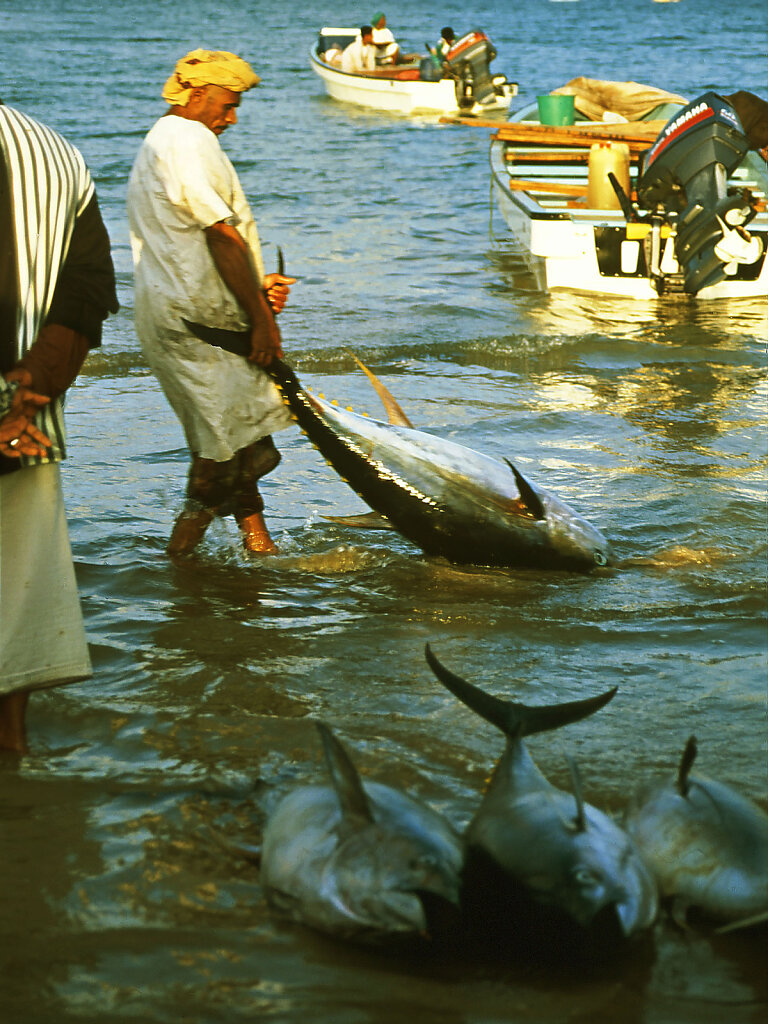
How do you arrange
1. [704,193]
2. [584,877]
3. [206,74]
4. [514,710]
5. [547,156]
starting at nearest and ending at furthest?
[584,877], [514,710], [206,74], [704,193], [547,156]

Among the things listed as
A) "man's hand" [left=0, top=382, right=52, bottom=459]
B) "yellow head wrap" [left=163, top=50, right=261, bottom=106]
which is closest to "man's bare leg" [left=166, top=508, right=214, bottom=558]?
"yellow head wrap" [left=163, top=50, right=261, bottom=106]

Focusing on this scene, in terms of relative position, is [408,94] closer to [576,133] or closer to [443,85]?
[443,85]

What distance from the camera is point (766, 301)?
1056 centimetres

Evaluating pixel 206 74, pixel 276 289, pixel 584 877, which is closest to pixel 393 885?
pixel 584 877

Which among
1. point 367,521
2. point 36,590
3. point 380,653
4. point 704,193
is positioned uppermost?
point 704,193

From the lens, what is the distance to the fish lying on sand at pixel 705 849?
253cm

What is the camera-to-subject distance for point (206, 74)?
4.57 meters

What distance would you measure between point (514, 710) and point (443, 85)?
27.4m

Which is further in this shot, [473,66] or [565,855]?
[473,66]

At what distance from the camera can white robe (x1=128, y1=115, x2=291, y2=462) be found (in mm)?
4551

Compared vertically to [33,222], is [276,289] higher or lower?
lower

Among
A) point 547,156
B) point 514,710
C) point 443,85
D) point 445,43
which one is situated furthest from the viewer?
point 445,43

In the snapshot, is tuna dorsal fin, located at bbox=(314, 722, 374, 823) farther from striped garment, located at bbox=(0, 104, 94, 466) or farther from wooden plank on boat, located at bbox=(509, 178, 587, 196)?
wooden plank on boat, located at bbox=(509, 178, 587, 196)

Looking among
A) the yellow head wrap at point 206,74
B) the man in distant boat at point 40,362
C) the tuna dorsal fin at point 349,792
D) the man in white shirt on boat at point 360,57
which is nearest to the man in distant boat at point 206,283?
the yellow head wrap at point 206,74
